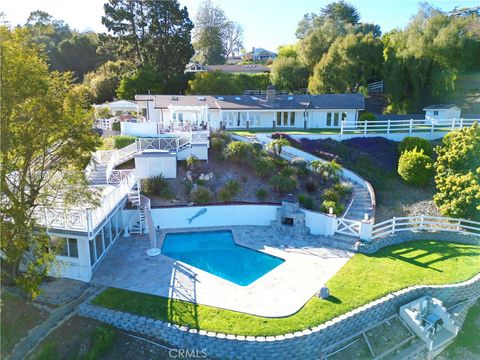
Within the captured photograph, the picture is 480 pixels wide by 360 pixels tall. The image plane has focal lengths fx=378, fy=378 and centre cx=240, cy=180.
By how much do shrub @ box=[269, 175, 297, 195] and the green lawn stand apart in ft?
20.8

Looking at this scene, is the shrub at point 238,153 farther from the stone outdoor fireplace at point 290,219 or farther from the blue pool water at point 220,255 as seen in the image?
the blue pool water at point 220,255

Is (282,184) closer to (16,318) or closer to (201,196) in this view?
(201,196)

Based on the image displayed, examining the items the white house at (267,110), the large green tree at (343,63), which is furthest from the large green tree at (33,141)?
the large green tree at (343,63)

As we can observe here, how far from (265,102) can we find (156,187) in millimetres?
16988

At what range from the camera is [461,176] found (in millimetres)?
20359

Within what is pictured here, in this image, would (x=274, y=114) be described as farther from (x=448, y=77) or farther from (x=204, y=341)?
(x=204, y=341)

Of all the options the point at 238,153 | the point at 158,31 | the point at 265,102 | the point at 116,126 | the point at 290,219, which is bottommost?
the point at 290,219

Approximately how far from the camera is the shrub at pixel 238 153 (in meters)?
24.7

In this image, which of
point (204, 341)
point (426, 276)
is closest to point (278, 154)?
point (426, 276)

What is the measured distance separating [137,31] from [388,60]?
3184 cm

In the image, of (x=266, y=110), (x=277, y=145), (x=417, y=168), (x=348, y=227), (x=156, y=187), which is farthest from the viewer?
A: (x=266, y=110)

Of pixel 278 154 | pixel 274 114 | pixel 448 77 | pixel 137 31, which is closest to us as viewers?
pixel 278 154

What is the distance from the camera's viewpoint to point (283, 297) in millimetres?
14156

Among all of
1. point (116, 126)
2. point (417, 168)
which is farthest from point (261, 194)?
point (116, 126)
